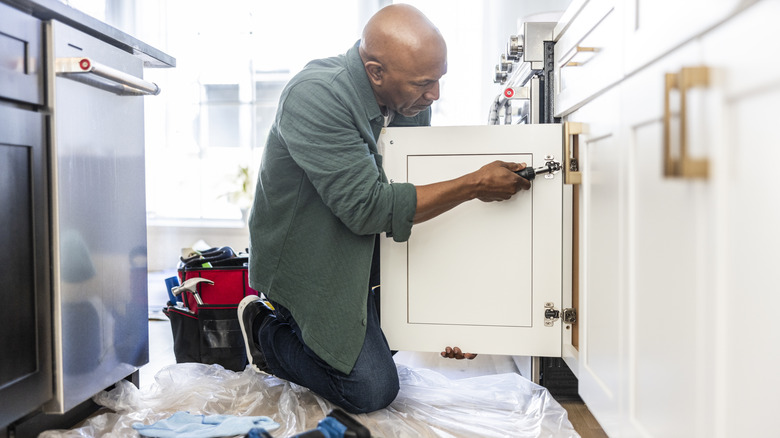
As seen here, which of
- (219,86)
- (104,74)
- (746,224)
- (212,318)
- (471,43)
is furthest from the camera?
(219,86)

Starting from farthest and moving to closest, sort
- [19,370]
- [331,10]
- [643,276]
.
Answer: [331,10]
[19,370]
[643,276]

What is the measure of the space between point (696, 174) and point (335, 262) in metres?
0.95

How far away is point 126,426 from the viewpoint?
139 centimetres

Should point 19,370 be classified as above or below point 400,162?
below

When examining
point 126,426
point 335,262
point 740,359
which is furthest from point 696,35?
point 126,426

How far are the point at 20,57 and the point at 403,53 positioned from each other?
0.76 meters

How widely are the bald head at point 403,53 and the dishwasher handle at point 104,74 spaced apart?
1.70 ft

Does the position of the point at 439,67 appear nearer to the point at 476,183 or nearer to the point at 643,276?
the point at 476,183

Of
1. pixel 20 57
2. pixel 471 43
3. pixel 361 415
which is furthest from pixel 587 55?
pixel 471 43

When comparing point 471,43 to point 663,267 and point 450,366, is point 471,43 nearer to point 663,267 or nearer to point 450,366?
point 450,366

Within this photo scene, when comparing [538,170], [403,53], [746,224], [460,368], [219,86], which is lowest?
[460,368]

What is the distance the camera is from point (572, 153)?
4.39 ft

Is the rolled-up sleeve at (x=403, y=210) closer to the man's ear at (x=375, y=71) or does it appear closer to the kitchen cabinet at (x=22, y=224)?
the man's ear at (x=375, y=71)

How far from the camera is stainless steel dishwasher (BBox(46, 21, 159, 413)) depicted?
47.8 inches
